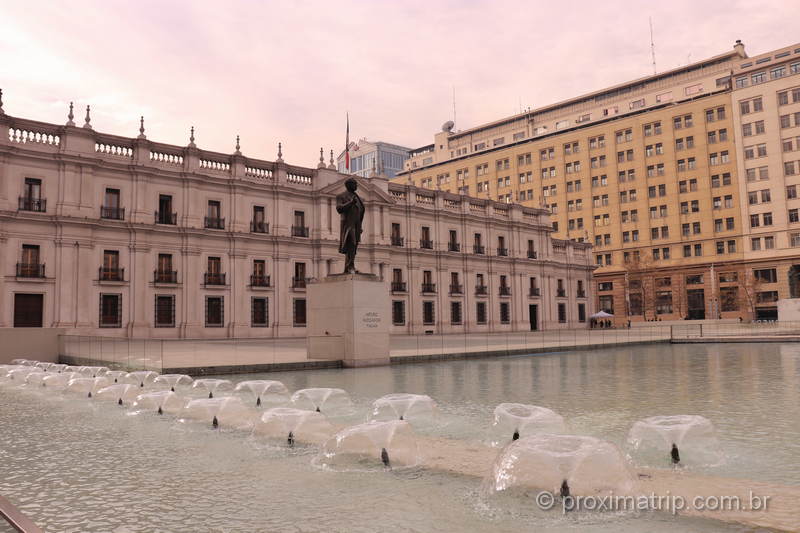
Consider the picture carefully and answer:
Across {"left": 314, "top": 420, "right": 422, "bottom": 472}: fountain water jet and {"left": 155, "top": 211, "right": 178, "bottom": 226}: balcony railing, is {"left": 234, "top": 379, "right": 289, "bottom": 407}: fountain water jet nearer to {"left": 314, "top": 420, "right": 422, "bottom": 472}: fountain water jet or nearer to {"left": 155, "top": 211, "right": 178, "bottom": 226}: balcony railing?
{"left": 314, "top": 420, "right": 422, "bottom": 472}: fountain water jet

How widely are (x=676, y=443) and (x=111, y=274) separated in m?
33.0

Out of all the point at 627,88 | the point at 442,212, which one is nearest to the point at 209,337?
the point at 442,212

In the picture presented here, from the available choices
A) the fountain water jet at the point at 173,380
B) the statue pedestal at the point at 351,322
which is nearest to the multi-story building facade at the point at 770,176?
the statue pedestal at the point at 351,322

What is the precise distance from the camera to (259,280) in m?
38.0

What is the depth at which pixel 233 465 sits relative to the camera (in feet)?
17.3

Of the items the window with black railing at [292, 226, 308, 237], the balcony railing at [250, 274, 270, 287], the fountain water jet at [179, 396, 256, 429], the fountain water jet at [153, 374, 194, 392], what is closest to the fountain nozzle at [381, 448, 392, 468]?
the fountain water jet at [179, 396, 256, 429]

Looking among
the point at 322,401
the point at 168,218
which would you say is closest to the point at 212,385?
the point at 322,401

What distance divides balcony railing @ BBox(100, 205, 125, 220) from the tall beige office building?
31.0m

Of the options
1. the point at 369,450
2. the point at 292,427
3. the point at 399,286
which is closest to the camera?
the point at 369,450

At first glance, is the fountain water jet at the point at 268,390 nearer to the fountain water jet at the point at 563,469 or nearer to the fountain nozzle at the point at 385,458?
the fountain nozzle at the point at 385,458

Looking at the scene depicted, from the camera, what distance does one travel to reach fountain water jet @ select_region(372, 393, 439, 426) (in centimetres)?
766

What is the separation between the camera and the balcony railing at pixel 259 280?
3771cm

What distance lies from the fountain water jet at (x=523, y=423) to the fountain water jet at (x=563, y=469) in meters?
1.81

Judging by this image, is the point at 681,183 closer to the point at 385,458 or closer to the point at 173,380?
the point at 173,380
